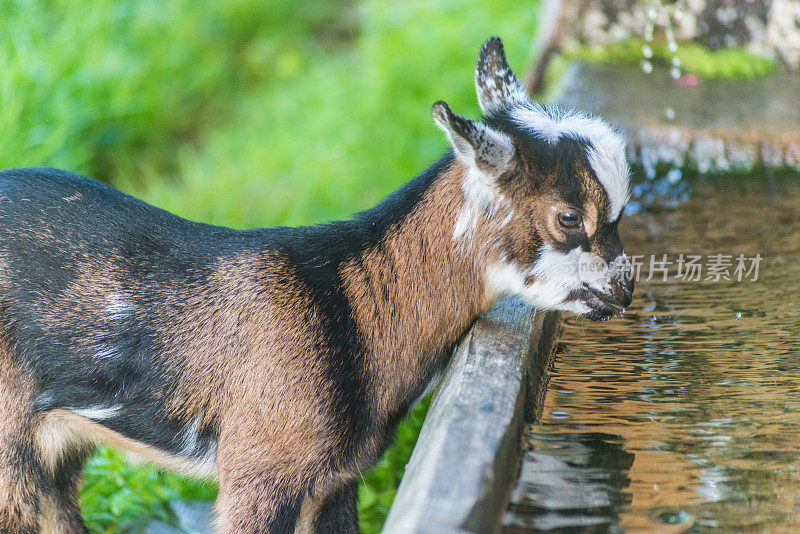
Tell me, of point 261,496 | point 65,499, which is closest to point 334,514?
point 261,496

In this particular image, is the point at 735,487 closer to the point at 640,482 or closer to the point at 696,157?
the point at 640,482

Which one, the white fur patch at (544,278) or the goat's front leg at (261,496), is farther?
the white fur patch at (544,278)

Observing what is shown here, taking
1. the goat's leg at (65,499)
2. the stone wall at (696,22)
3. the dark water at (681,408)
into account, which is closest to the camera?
the dark water at (681,408)

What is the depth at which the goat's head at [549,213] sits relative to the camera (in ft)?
9.15

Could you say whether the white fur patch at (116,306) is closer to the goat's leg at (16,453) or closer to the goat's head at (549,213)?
the goat's leg at (16,453)

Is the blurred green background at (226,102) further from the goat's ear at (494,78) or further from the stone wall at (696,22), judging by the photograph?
the goat's ear at (494,78)

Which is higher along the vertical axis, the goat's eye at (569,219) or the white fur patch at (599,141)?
the white fur patch at (599,141)

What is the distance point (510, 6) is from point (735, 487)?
668cm

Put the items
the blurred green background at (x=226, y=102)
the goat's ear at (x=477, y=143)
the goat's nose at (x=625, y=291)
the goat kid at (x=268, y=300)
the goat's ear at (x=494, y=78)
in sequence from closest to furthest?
the goat's ear at (x=477, y=143) < the goat kid at (x=268, y=300) < the goat's nose at (x=625, y=291) < the goat's ear at (x=494, y=78) < the blurred green background at (x=226, y=102)

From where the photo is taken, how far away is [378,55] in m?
7.82

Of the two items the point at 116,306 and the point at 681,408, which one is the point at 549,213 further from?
the point at 116,306

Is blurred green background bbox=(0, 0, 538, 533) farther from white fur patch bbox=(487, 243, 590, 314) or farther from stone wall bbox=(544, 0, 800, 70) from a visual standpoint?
white fur patch bbox=(487, 243, 590, 314)

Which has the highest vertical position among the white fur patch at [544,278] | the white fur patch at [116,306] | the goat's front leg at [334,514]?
the white fur patch at [116,306]

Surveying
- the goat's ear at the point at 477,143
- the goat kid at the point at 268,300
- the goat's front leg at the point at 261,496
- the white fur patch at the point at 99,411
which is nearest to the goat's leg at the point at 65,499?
the goat kid at the point at 268,300
